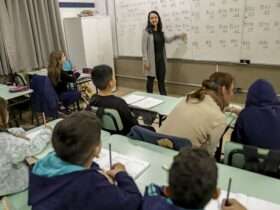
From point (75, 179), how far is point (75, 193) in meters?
0.05

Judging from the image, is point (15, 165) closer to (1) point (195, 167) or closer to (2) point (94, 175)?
(2) point (94, 175)

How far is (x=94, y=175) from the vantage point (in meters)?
0.97

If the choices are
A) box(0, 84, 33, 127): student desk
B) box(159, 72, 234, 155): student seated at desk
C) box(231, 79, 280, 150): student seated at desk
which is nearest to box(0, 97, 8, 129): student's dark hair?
box(159, 72, 234, 155): student seated at desk

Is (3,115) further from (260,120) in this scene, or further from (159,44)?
(159,44)

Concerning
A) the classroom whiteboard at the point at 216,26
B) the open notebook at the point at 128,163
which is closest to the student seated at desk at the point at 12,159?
the open notebook at the point at 128,163

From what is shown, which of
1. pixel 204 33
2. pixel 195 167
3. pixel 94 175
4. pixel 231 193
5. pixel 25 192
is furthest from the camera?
pixel 204 33

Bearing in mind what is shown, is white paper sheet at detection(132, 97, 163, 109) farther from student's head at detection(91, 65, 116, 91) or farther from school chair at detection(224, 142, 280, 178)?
school chair at detection(224, 142, 280, 178)

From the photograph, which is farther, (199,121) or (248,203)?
(199,121)

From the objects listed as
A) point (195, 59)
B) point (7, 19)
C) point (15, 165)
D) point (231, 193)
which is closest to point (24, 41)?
point (7, 19)

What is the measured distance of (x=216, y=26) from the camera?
13.9ft

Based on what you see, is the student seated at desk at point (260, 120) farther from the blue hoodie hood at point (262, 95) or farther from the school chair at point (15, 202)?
the school chair at point (15, 202)

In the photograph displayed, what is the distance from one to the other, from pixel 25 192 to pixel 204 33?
374 cm

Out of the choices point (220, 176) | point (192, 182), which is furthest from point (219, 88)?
point (192, 182)

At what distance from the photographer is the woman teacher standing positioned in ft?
14.9
